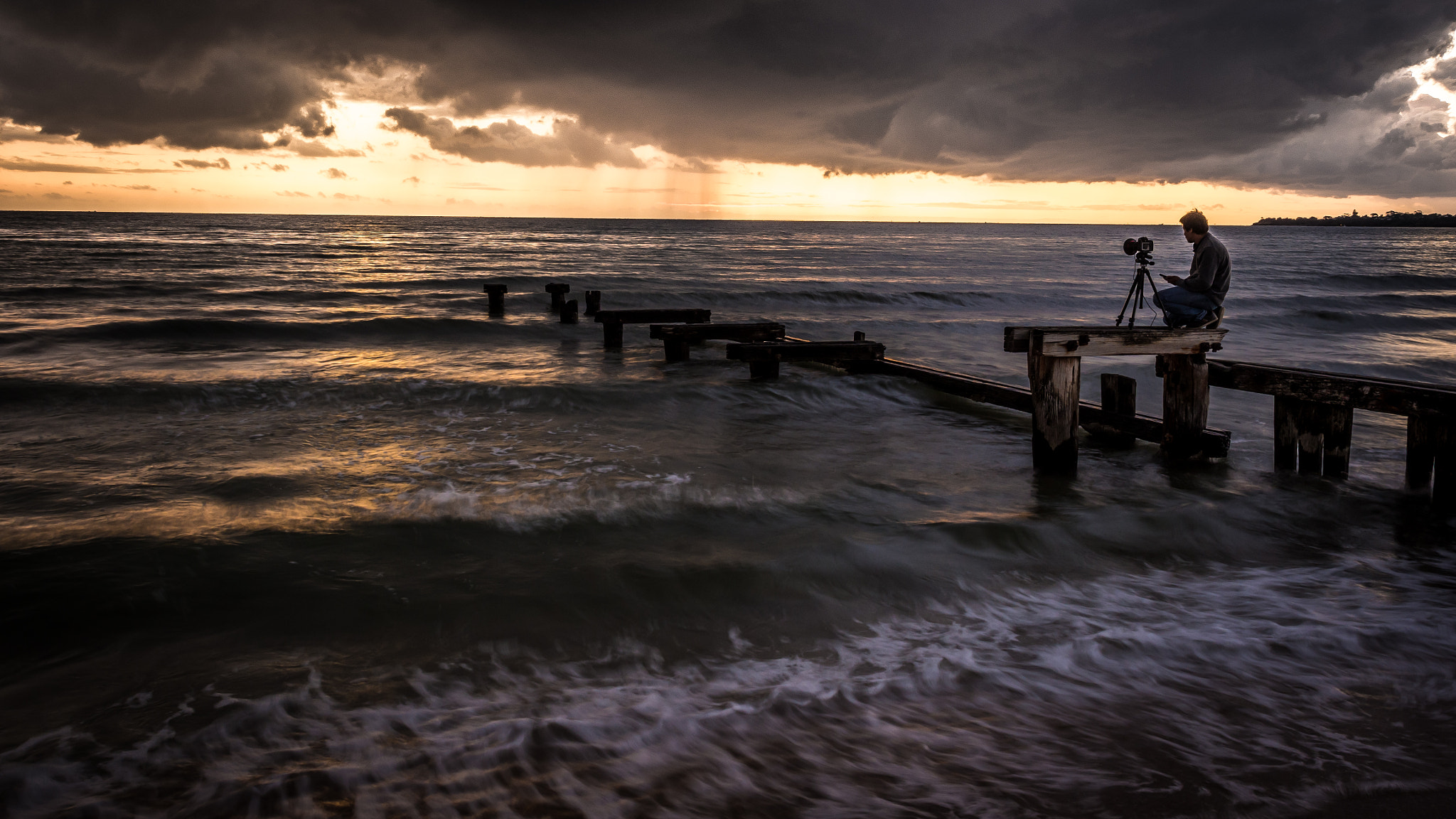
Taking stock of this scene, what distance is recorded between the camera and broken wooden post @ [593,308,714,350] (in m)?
16.3

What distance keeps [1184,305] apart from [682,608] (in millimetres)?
6581

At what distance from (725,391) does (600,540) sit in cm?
626

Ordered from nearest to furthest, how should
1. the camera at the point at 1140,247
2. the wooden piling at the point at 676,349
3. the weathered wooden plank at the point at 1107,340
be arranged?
the weathered wooden plank at the point at 1107,340, the camera at the point at 1140,247, the wooden piling at the point at 676,349

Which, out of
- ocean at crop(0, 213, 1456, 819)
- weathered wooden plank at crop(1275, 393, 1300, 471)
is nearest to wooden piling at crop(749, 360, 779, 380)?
ocean at crop(0, 213, 1456, 819)

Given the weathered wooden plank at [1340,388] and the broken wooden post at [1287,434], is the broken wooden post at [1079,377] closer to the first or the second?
the weathered wooden plank at [1340,388]

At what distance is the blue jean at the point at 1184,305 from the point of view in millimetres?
8320

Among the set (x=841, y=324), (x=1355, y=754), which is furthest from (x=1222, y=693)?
(x=841, y=324)

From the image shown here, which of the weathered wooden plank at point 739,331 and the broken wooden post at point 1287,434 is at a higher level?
the weathered wooden plank at point 739,331

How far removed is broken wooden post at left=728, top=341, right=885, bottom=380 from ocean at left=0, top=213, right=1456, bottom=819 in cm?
57

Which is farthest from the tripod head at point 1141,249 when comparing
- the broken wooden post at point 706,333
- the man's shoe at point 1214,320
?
the broken wooden post at point 706,333

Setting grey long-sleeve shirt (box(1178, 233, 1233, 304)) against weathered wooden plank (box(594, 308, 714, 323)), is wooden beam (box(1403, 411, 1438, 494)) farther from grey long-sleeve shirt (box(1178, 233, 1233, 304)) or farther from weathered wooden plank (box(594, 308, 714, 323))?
weathered wooden plank (box(594, 308, 714, 323))

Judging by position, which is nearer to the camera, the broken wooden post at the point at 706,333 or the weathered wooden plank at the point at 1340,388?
the weathered wooden plank at the point at 1340,388

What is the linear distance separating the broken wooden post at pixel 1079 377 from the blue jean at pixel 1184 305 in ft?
1.41

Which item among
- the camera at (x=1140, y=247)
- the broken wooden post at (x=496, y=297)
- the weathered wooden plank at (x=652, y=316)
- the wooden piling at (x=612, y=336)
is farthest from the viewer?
the broken wooden post at (x=496, y=297)
